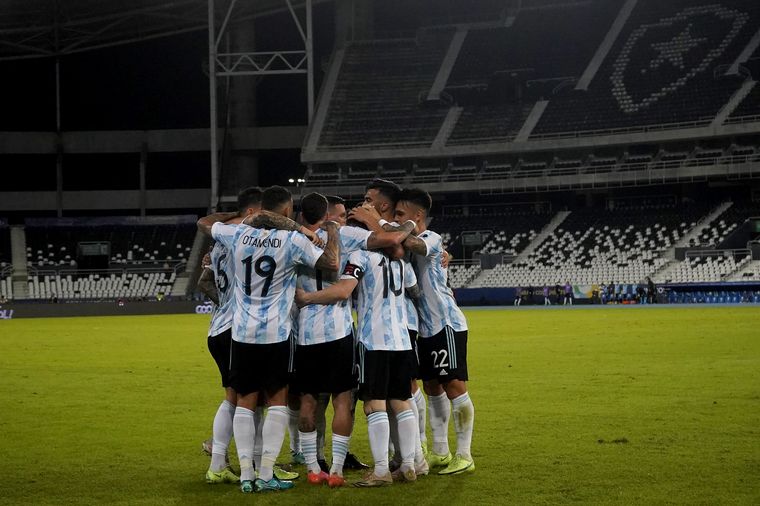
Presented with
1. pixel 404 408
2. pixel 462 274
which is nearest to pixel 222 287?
pixel 404 408

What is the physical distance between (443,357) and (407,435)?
2.88ft

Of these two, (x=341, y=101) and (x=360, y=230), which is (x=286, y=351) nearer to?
(x=360, y=230)

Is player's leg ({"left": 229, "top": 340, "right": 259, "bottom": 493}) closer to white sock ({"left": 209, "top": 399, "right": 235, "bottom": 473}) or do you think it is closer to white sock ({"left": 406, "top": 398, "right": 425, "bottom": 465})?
white sock ({"left": 209, "top": 399, "right": 235, "bottom": 473})

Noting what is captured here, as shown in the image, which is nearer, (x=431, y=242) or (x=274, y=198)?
(x=274, y=198)

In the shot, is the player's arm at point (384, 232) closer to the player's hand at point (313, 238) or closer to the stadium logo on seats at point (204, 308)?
the player's hand at point (313, 238)

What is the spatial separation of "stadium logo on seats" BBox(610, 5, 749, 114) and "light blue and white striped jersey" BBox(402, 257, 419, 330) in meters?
57.7

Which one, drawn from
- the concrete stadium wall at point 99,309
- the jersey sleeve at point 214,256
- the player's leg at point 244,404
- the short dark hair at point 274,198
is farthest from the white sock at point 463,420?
the concrete stadium wall at point 99,309

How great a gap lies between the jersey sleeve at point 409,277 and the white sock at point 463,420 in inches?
45.8

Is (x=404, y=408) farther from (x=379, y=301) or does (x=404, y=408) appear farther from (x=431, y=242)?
(x=431, y=242)

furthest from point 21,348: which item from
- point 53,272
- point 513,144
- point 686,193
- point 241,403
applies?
point 686,193

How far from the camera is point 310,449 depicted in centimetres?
868

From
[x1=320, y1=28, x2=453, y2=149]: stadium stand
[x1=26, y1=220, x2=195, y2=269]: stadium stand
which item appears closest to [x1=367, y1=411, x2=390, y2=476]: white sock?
[x1=26, y1=220, x2=195, y2=269]: stadium stand

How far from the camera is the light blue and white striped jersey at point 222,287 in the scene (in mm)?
8898

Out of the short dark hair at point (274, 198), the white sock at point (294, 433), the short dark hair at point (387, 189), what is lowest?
the white sock at point (294, 433)
